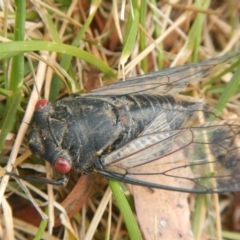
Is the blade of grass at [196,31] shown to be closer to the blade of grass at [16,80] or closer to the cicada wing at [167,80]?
the cicada wing at [167,80]

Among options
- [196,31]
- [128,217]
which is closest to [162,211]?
[128,217]

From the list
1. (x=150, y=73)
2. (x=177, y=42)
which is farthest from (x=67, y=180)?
(x=177, y=42)

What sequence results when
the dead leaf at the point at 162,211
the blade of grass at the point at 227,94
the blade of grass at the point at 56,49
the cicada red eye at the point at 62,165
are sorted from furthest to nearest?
the blade of grass at the point at 227,94
the dead leaf at the point at 162,211
the cicada red eye at the point at 62,165
the blade of grass at the point at 56,49

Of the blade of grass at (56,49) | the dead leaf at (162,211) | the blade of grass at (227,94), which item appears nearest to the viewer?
the blade of grass at (56,49)

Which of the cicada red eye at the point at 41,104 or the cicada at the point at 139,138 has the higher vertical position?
the cicada red eye at the point at 41,104

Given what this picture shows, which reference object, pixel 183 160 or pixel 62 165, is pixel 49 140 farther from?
pixel 183 160

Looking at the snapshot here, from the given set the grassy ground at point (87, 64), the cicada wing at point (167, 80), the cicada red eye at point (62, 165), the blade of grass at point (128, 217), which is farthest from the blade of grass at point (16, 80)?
the blade of grass at point (128, 217)
